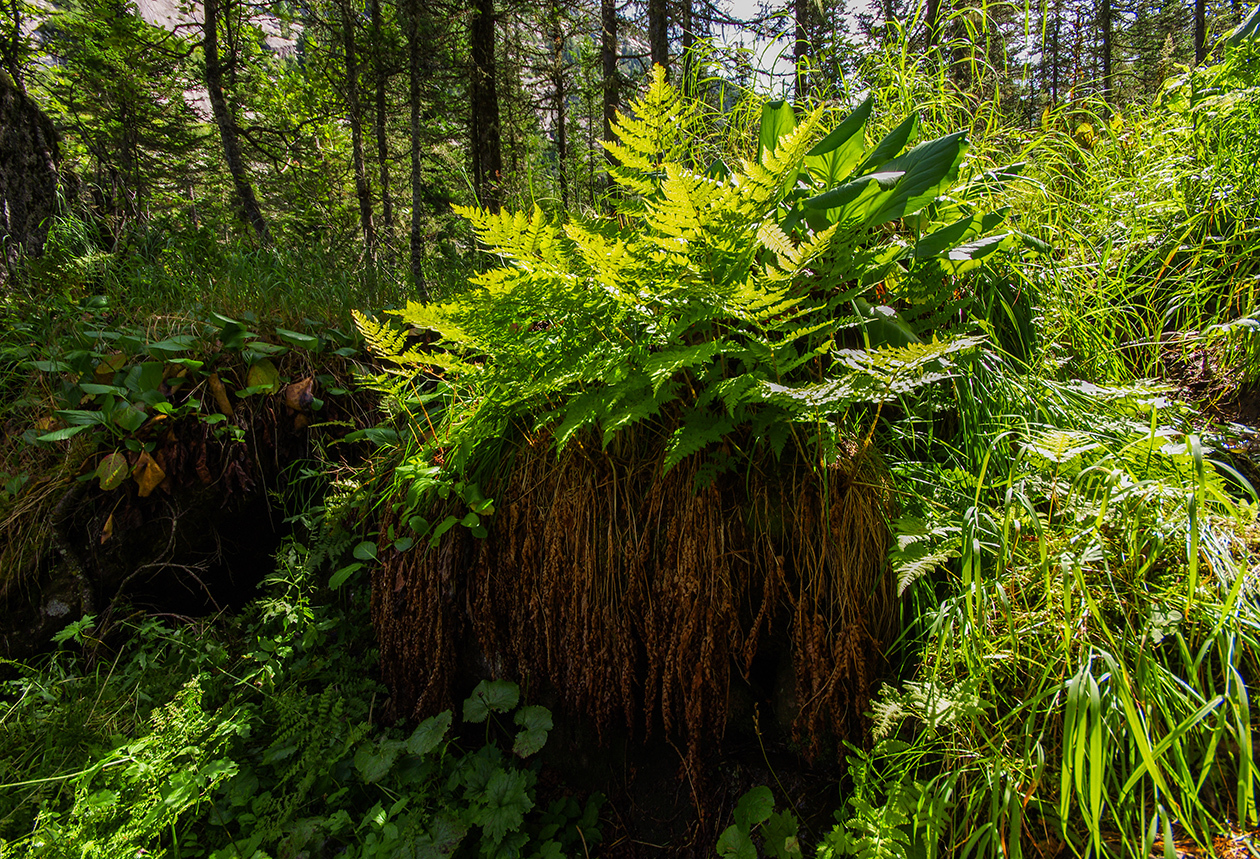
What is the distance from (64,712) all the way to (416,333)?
5.76 ft

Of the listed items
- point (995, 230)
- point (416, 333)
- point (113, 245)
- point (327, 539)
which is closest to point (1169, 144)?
point (995, 230)

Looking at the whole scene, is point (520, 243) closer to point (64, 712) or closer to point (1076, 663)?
point (1076, 663)

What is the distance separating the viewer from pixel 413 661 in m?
1.65

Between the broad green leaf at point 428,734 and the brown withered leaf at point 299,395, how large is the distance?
1374mm

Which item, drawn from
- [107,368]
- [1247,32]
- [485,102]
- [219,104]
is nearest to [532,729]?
[107,368]

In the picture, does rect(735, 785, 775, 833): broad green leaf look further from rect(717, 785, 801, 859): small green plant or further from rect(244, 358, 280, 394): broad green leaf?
rect(244, 358, 280, 394): broad green leaf

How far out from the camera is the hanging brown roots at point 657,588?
50.3 inches

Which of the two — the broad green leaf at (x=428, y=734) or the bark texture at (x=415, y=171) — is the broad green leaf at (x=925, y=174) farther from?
the bark texture at (x=415, y=171)

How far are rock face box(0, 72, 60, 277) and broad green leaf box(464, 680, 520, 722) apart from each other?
417 centimetres

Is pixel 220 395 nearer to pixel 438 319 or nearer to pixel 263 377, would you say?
pixel 263 377

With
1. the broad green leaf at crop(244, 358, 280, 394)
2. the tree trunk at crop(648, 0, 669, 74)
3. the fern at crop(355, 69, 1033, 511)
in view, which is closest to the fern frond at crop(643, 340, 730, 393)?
the fern at crop(355, 69, 1033, 511)

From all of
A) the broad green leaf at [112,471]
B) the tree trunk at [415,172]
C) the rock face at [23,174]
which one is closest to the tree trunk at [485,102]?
the tree trunk at [415,172]

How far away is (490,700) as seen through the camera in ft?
5.03

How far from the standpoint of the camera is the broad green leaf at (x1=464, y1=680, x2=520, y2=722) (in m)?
1.52
